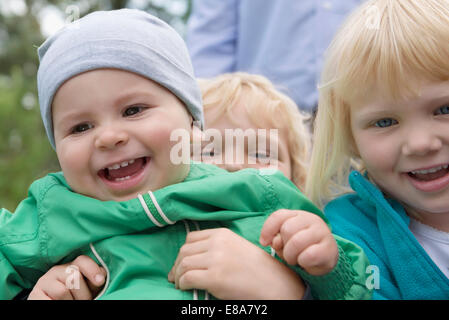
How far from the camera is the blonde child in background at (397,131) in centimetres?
145

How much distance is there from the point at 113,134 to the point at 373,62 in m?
0.80

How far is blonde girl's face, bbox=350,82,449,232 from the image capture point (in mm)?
1439

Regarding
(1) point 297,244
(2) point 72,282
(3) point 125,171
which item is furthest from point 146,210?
(1) point 297,244

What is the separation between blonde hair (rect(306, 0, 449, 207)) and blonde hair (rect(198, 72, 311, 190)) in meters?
0.35

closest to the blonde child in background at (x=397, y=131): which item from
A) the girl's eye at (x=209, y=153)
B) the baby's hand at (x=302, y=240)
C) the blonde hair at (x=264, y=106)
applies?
the baby's hand at (x=302, y=240)

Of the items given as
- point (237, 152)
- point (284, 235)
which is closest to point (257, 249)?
point (284, 235)

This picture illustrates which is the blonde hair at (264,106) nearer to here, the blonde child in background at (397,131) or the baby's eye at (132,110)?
the blonde child in background at (397,131)

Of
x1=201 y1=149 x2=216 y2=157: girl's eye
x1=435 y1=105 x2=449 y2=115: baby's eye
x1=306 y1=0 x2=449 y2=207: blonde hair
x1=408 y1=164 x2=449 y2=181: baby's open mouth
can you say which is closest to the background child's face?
x1=201 y1=149 x2=216 y2=157: girl's eye

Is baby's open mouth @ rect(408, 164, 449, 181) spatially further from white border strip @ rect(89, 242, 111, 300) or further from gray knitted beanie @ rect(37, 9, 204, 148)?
white border strip @ rect(89, 242, 111, 300)

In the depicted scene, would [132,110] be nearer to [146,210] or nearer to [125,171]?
[125,171]

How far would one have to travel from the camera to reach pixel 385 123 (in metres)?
1.54

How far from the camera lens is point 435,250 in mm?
1587

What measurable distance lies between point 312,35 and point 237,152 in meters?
0.90

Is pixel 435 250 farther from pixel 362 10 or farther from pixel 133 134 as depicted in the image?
pixel 133 134
